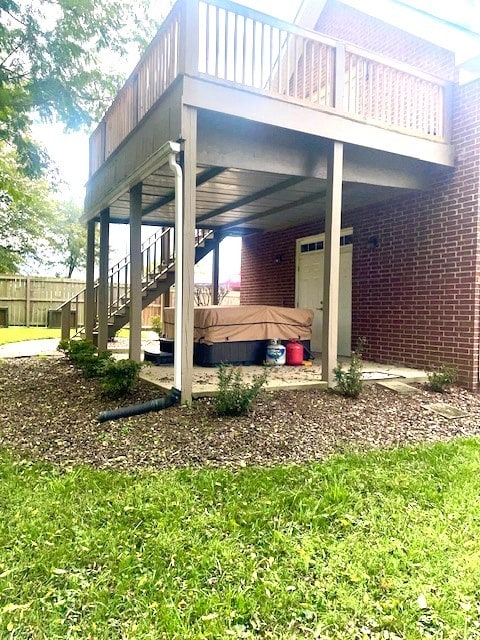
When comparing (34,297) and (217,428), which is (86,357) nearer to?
(217,428)

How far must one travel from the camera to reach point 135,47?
8.77m

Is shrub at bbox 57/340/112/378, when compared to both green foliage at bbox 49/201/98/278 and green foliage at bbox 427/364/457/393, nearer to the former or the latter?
green foliage at bbox 427/364/457/393

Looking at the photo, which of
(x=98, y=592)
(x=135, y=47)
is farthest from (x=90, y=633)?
(x=135, y=47)

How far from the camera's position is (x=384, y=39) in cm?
815

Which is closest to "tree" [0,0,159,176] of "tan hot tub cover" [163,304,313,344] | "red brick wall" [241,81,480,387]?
"tan hot tub cover" [163,304,313,344]

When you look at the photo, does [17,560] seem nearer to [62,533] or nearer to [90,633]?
[62,533]

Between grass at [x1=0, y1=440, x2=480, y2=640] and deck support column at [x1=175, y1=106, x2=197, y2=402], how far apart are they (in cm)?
153

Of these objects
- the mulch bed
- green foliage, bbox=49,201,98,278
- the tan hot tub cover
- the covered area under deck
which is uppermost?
green foliage, bbox=49,201,98,278

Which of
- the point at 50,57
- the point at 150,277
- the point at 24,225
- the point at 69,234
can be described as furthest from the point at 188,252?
the point at 69,234

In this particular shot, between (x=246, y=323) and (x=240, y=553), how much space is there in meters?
4.84

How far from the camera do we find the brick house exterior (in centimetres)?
623

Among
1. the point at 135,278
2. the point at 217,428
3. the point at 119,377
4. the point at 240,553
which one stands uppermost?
the point at 135,278

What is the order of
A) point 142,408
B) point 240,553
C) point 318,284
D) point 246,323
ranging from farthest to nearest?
point 318,284
point 246,323
point 142,408
point 240,553

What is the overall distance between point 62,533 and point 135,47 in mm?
9107
